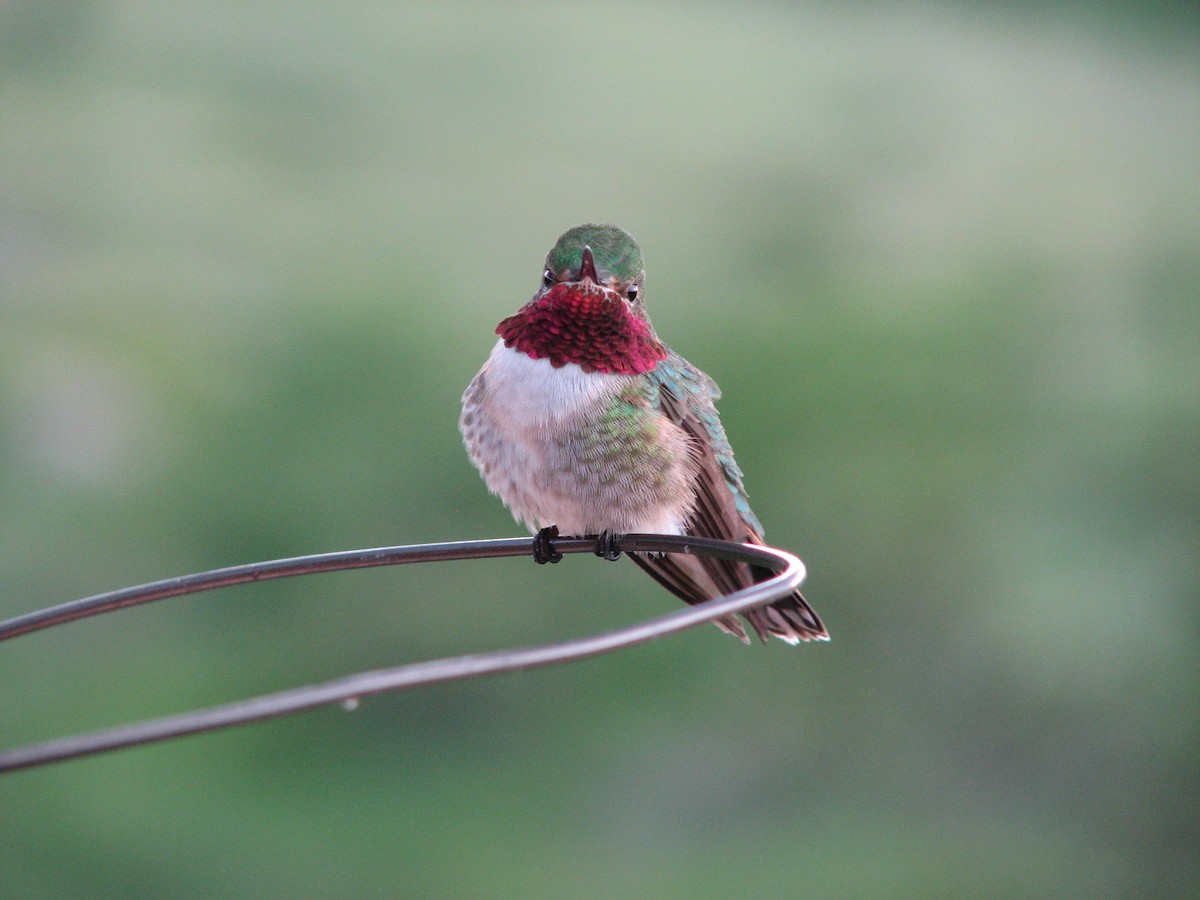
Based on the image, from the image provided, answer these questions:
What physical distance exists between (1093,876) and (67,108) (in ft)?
18.4

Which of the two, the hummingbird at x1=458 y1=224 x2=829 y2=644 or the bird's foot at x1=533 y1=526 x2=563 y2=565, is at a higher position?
the hummingbird at x1=458 y1=224 x2=829 y2=644

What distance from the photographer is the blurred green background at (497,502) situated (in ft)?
15.9

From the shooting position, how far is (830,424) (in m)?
5.43

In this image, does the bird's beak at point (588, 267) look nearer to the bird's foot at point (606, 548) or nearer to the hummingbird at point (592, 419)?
the hummingbird at point (592, 419)

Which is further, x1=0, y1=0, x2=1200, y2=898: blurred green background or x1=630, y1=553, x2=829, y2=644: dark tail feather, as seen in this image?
x1=0, y1=0, x2=1200, y2=898: blurred green background

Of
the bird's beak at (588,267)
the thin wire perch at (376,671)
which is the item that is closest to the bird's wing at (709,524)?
the bird's beak at (588,267)

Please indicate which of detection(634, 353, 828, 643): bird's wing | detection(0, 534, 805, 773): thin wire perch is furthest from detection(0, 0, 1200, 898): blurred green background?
detection(0, 534, 805, 773): thin wire perch

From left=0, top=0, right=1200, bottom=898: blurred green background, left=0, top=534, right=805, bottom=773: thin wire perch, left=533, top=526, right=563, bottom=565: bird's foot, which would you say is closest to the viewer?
left=0, top=534, right=805, bottom=773: thin wire perch

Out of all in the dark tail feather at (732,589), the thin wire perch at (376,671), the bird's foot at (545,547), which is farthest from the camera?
the dark tail feather at (732,589)

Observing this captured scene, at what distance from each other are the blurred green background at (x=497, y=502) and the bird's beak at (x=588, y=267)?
9.15ft

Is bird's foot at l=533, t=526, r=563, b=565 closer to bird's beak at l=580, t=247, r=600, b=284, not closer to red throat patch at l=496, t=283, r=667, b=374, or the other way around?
red throat patch at l=496, t=283, r=667, b=374

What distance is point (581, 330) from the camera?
Answer: 2.38 metres

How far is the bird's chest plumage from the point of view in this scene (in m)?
2.37

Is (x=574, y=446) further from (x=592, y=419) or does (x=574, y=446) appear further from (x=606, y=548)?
(x=606, y=548)
